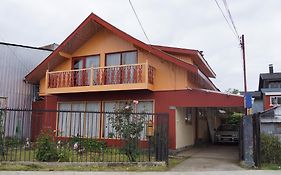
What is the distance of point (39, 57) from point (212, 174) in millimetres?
16974

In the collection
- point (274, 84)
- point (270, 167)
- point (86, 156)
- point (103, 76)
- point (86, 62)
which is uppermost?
point (274, 84)

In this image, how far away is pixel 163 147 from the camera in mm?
11250

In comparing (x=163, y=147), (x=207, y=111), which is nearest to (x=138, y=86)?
(x=163, y=147)

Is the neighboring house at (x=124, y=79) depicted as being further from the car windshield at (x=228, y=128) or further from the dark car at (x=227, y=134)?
the car windshield at (x=228, y=128)

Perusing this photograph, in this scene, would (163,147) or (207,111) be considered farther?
(207,111)

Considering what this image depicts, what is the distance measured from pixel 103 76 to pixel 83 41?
3.21 metres

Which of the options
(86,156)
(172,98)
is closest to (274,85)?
(172,98)

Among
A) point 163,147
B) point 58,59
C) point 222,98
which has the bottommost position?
point 163,147

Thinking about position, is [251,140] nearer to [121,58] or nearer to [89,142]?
[89,142]

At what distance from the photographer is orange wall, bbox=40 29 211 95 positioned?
1606cm

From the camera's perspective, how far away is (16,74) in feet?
68.9

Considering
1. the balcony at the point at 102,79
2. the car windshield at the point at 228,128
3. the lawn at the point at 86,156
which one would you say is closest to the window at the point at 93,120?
the balcony at the point at 102,79

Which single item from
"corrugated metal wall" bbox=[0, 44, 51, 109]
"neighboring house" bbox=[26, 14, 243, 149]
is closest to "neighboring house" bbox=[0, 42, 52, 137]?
"corrugated metal wall" bbox=[0, 44, 51, 109]

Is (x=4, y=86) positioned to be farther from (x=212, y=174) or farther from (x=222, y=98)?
(x=212, y=174)
